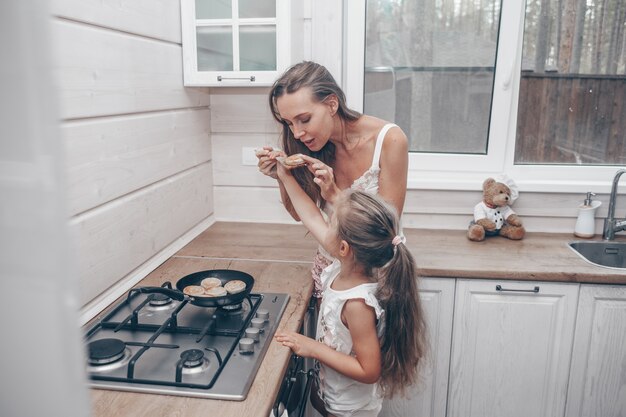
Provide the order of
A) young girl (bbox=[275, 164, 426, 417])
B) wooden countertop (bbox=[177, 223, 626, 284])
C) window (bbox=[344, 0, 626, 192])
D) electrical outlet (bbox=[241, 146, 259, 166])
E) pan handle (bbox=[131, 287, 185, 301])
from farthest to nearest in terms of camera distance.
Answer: electrical outlet (bbox=[241, 146, 259, 166])
window (bbox=[344, 0, 626, 192])
wooden countertop (bbox=[177, 223, 626, 284])
pan handle (bbox=[131, 287, 185, 301])
young girl (bbox=[275, 164, 426, 417])

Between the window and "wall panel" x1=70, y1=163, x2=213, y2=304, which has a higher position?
the window

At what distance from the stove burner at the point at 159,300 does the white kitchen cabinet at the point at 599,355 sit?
1416mm

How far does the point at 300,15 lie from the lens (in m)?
2.16

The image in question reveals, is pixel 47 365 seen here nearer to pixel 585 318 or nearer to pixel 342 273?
pixel 342 273

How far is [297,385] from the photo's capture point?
1570 mm

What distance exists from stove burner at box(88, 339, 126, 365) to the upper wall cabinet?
42.9 inches

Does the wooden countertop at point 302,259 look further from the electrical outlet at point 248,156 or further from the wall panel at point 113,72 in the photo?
the wall panel at point 113,72

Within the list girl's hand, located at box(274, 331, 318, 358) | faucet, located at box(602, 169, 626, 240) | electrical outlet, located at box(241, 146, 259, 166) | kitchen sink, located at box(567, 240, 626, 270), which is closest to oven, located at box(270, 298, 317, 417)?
girl's hand, located at box(274, 331, 318, 358)

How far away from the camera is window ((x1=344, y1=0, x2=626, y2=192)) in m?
2.27

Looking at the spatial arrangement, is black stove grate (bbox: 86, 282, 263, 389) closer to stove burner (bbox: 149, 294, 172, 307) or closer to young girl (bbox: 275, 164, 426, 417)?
stove burner (bbox: 149, 294, 172, 307)

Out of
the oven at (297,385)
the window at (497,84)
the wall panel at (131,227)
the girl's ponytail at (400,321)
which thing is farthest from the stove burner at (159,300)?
the window at (497,84)

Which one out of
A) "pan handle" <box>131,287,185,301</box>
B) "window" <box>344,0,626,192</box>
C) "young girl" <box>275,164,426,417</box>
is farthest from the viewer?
"window" <box>344,0,626,192</box>

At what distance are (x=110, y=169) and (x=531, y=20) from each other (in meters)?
1.85

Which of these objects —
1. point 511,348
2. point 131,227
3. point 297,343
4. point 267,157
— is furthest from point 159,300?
point 511,348
